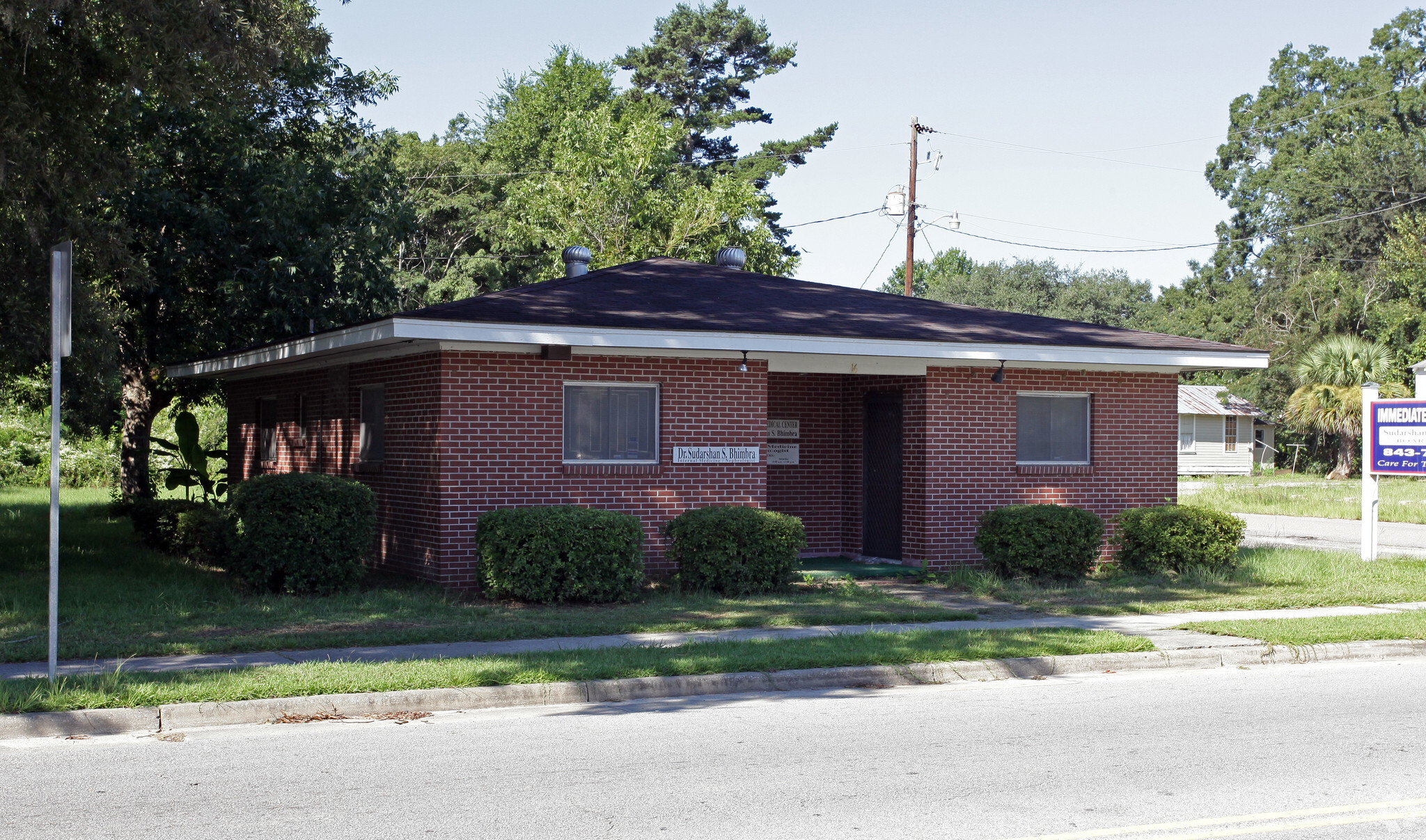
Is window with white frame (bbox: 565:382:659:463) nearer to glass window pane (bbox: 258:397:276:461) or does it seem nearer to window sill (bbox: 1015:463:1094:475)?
window sill (bbox: 1015:463:1094:475)

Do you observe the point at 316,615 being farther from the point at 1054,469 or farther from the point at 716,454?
the point at 1054,469

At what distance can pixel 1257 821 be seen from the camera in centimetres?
580

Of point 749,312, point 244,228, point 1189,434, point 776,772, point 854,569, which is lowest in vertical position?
point 776,772

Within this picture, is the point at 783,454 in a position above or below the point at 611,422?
below

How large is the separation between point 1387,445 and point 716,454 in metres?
9.32

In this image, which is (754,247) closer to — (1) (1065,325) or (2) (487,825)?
(1) (1065,325)

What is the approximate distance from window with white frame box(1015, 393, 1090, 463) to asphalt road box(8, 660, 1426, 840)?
7.93m

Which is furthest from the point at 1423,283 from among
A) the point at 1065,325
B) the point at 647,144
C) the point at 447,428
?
the point at 447,428

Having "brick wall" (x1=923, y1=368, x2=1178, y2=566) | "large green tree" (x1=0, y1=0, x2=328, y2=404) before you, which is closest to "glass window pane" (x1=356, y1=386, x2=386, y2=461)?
"large green tree" (x1=0, y1=0, x2=328, y2=404)

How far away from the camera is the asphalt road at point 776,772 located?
5.78 metres

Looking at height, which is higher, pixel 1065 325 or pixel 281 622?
pixel 1065 325

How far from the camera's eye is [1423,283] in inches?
2093

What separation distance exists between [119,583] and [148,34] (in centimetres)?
615

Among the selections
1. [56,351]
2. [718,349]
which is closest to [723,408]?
[718,349]
